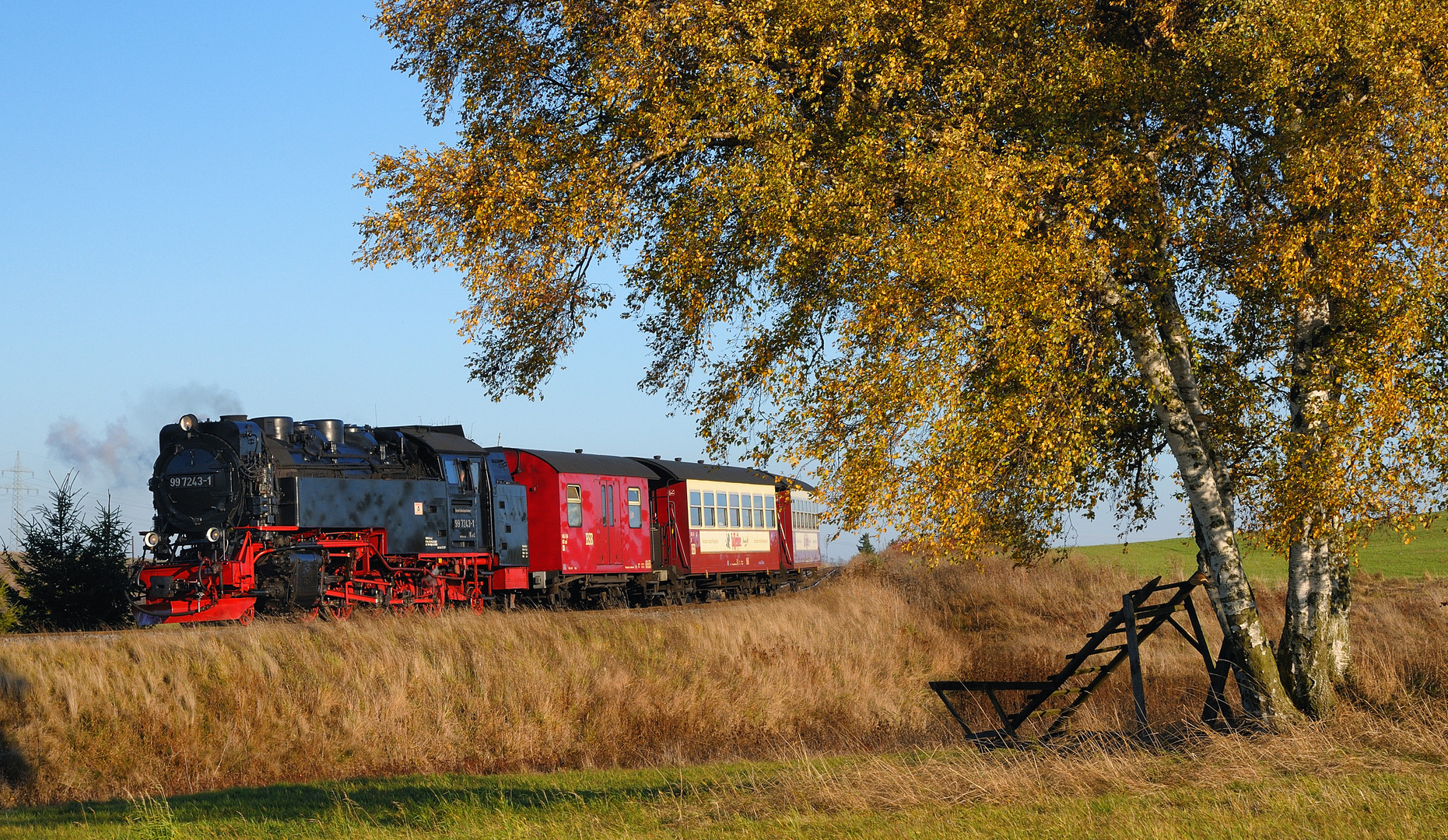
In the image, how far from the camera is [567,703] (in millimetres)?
17719

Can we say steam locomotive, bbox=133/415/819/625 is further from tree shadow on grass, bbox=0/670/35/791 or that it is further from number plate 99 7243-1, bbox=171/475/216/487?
tree shadow on grass, bbox=0/670/35/791

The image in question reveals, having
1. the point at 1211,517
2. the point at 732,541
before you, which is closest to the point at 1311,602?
the point at 1211,517

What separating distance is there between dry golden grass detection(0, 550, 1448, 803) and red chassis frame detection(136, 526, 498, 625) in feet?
6.01

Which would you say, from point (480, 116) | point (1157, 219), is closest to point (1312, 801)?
point (1157, 219)

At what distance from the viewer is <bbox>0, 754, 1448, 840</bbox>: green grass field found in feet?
25.6

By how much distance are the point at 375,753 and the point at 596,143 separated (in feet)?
28.9

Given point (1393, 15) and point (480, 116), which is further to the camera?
point (480, 116)

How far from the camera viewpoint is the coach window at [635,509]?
28062 mm

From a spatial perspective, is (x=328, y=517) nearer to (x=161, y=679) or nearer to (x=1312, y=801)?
(x=161, y=679)

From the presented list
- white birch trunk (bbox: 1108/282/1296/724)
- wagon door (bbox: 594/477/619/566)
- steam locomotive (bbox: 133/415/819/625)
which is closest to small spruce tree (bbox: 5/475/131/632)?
steam locomotive (bbox: 133/415/819/625)

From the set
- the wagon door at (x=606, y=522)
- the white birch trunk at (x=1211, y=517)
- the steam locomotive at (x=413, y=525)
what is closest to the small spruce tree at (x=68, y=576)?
the steam locomotive at (x=413, y=525)

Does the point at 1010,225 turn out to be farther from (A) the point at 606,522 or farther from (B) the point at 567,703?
(A) the point at 606,522

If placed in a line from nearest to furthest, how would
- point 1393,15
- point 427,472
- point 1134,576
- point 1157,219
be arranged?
point 1393,15 < point 1157,219 < point 427,472 < point 1134,576

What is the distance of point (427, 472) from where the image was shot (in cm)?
2317
